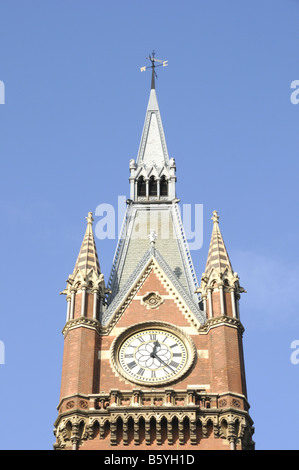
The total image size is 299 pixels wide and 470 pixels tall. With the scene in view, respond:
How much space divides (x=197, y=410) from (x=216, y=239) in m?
11.4

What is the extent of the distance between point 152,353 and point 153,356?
0.18 meters

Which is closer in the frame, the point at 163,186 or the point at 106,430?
the point at 106,430

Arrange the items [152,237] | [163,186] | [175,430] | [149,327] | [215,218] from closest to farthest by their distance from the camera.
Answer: [175,430] < [149,327] < [215,218] < [152,237] < [163,186]

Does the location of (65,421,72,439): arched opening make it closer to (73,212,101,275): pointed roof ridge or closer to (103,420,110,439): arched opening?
(103,420,110,439): arched opening

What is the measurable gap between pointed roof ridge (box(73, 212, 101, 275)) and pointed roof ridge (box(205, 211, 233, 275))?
5391 mm

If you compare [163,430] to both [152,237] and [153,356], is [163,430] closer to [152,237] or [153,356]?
[153,356]

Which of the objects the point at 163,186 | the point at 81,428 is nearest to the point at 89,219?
the point at 163,186

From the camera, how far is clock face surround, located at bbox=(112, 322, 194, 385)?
166 ft

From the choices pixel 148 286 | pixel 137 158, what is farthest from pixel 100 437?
pixel 137 158

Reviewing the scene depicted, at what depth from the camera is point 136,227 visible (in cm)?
6122

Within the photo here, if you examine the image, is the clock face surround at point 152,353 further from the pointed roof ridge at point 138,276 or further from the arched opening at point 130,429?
the arched opening at point 130,429

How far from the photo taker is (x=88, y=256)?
55719mm

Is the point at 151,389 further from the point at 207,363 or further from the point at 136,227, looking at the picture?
the point at 136,227
